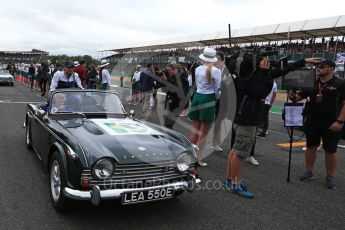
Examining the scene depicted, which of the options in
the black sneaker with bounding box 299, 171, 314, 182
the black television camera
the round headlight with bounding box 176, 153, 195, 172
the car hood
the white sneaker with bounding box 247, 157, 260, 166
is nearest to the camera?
the car hood

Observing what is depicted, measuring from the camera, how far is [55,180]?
3.99 meters

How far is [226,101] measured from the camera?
255 inches

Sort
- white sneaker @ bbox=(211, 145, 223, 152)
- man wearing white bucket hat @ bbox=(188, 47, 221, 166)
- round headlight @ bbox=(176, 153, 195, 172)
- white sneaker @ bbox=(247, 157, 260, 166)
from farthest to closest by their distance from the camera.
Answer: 1. white sneaker @ bbox=(211, 145, 223, 152)
2. white sneaker @ bbox=(247, 157, 260, 166)
3. man wearing white bucket hat @ bbox=(188, 47, 221, 166)
4. round headlight @ bbox=(176, 153, 195, 172)

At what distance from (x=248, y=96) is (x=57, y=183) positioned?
2465 mm

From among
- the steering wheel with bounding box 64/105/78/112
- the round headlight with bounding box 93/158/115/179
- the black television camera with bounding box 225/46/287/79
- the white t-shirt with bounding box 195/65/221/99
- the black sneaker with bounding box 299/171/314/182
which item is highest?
the black television camera with bounding box 225/46/287/79

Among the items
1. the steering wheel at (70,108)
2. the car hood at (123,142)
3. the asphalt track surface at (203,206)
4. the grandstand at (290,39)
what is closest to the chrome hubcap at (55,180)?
the asphalt track surface at (203,206)

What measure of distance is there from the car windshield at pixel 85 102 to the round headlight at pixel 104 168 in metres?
1.84

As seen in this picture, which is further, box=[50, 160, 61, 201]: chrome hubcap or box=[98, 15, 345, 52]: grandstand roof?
box=[98, 15, 345, 52]: grandstand roof

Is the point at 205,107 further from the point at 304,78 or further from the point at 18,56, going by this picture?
the point at 18,56

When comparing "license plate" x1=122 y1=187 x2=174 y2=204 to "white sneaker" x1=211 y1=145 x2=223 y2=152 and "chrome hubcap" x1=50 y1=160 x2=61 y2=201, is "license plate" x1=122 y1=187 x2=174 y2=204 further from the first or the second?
"white sneaker" x1=211 y1=145 x2=223 y2=152

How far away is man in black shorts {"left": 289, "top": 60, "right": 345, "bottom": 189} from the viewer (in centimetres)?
502

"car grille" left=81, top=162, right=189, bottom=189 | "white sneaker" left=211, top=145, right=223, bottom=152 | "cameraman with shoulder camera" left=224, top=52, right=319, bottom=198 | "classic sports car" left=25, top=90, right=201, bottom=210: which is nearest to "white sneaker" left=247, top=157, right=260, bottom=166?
"white sneaker" left=211, top=145, right=223, bottom=152

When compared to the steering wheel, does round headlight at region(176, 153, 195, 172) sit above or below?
below

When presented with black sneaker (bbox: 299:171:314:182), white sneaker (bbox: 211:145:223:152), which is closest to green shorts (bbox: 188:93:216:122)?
white sneaker (bbox: 211:145:223:152)
